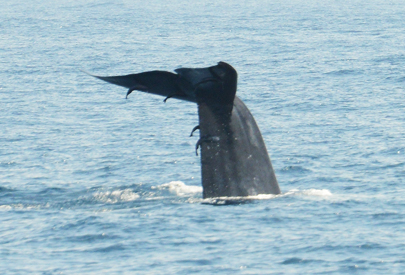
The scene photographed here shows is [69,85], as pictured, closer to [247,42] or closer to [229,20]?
[247,42]

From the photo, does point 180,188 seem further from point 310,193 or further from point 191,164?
point 191,164

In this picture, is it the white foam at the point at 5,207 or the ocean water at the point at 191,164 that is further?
the white foam at the point at 5,207

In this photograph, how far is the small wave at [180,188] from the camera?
16.2 metres

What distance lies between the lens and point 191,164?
20.9 meters

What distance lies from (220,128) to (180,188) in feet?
14.2

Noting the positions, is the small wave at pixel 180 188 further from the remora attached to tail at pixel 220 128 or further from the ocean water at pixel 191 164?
the remora attached to tail at pixel 220 128

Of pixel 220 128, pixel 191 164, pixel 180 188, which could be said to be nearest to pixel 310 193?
pixel 180 188

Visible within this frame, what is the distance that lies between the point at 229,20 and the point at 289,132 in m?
50.8

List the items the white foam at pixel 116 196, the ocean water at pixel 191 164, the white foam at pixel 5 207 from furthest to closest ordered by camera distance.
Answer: the white foam at pixel 116 196 < the white foam at pixel 5 207 < the ocean water at pixel 191 164

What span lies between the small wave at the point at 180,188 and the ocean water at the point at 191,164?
0.03 meters

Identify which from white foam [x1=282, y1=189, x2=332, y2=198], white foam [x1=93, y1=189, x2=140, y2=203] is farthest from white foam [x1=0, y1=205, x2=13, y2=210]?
white foam [x1=282, y1=189, x2=332, y2=198]

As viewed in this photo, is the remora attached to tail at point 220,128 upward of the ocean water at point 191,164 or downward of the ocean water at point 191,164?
upward

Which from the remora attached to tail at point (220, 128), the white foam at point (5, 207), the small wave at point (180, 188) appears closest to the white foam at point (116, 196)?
the small wave at point (180, 188)

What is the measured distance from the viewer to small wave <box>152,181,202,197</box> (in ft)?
53.0
